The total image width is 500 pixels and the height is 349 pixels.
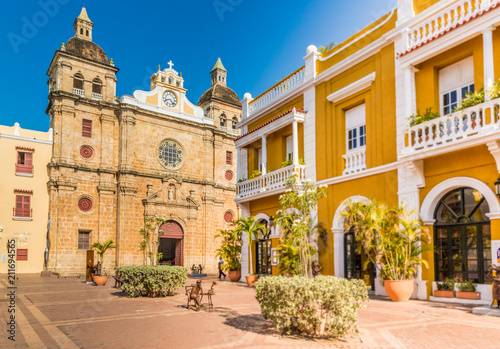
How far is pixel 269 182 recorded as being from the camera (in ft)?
65.9

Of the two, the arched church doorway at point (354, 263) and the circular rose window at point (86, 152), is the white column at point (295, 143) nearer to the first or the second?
the arched church doorway at point (354, 263)

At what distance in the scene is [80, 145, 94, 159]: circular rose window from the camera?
3247cm

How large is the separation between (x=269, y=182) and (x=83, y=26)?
24364 millimetres

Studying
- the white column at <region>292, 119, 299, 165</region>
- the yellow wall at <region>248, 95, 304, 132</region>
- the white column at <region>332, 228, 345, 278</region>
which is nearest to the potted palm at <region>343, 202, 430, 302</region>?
the white column at <region>332, 228, 345, 278</region>

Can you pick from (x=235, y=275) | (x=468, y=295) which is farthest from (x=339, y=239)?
(x=235, y=275)

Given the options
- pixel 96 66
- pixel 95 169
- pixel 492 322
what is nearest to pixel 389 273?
pixel 492 322

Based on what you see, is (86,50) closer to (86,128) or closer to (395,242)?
(86,128)

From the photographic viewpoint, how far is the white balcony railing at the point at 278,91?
795 inches

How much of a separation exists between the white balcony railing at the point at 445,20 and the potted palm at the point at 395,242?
5276mm

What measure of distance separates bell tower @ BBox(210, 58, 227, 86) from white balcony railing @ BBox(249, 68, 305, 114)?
20915 mm

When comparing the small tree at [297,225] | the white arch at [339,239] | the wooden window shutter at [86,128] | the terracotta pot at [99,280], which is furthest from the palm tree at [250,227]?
the wooden window shutter at [86,128]

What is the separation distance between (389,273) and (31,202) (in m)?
25.4

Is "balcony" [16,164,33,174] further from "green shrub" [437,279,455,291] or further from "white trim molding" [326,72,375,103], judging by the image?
"green shrub" [437,279,455,291]

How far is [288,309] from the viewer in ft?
24.4
